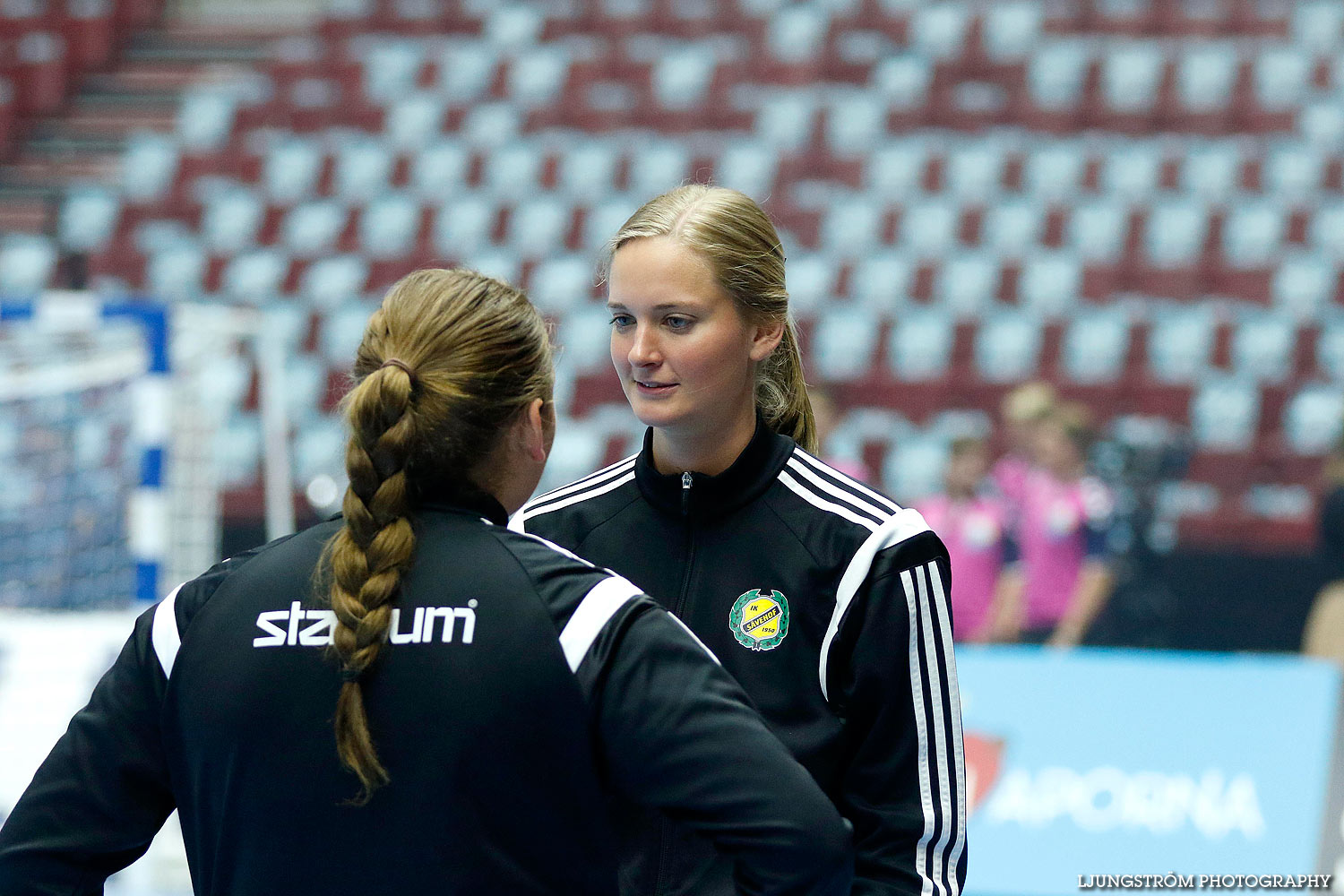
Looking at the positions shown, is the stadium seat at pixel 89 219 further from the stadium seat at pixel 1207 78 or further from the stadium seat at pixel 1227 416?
the stadium seat at pixel 1207 78

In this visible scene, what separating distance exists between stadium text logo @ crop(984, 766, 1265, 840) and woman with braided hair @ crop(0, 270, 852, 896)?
3481 mm

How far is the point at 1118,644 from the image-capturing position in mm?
6895

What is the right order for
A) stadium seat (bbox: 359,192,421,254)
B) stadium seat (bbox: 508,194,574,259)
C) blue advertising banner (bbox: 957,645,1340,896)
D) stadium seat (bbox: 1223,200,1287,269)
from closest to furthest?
blue advertising banner (bbox: 957,645,1340,896), stadium seat (bbox: 1223,200,1287,269), stadium seat (bbox: 508,194,574,259), stadium seat (bbox: 359,192,421,254)

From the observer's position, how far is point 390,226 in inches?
458

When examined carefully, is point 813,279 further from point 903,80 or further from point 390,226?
point 390,226

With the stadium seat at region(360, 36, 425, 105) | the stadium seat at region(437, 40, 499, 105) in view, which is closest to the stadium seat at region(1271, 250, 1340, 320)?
the stadium seat at region(437, 40, 499, 105)

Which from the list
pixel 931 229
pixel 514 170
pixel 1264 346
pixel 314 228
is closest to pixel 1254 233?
pixel 1264 346

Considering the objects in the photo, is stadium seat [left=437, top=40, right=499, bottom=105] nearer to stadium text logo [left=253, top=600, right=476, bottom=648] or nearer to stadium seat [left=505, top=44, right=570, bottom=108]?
stadium seat [left=505, top=44, right=570, bottom=108]

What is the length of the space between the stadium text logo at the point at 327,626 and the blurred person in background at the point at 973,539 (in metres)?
5.23

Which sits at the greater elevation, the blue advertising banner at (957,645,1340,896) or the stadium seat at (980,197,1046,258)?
the stadium seat at (980,197,1046,258)

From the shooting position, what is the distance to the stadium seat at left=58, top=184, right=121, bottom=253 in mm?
12016

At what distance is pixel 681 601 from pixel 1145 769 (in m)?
3.32

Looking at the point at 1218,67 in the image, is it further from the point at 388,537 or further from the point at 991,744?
the point at 388,537

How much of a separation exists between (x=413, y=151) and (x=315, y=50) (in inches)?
87.8
